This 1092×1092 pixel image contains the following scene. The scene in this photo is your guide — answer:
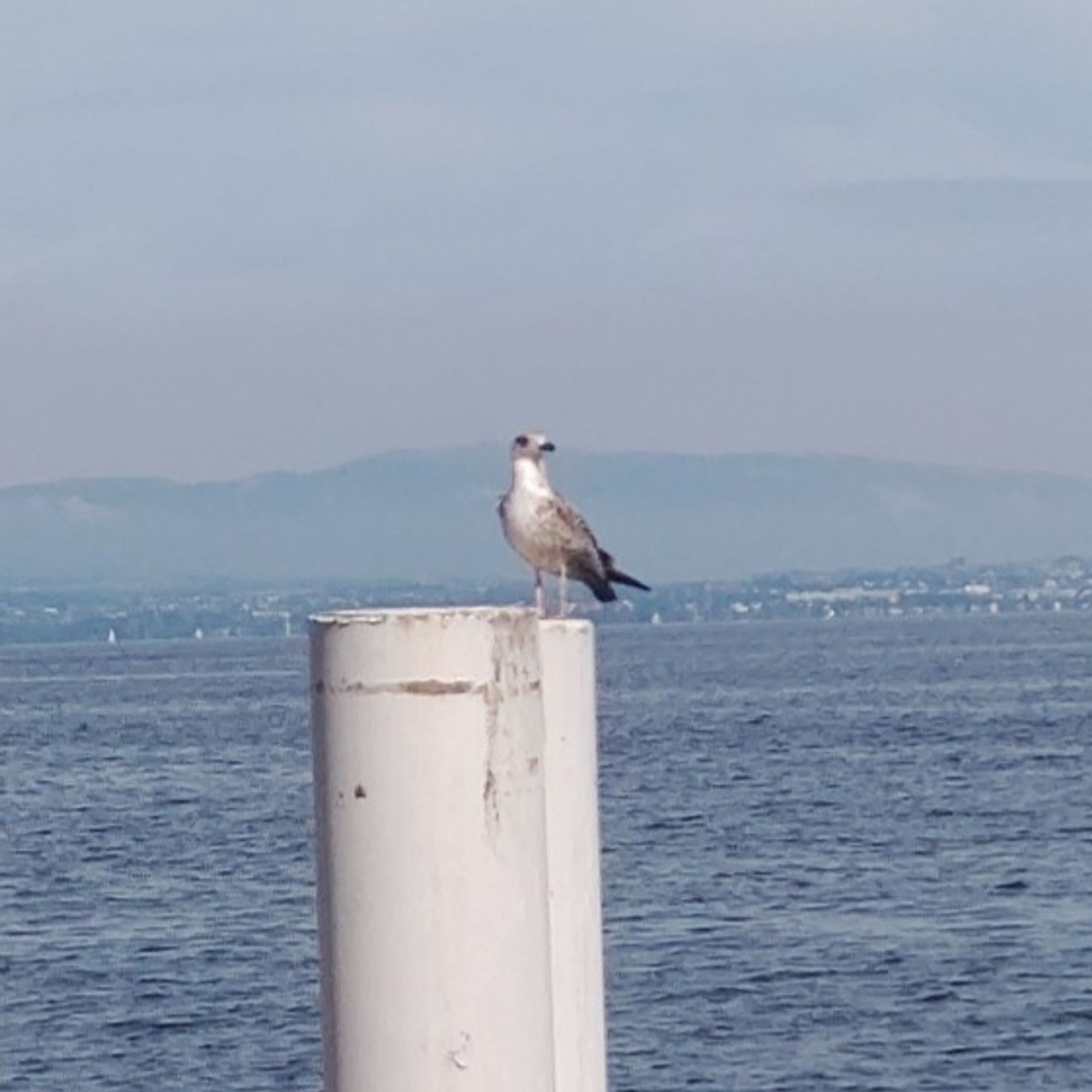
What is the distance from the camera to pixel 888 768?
70250 millimetres

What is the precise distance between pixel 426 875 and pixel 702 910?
127 ft

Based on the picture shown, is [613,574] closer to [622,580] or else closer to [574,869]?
[622,580]

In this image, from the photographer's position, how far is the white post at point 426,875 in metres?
3.74

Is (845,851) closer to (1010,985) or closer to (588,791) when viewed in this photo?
(1010,985)

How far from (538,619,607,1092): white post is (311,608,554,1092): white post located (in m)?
0.28

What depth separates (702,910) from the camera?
42.0m

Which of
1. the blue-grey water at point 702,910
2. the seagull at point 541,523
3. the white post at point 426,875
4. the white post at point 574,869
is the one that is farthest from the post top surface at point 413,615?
the blue-grey water at point 702,910

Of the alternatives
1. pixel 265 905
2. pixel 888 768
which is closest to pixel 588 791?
pixel 265 905

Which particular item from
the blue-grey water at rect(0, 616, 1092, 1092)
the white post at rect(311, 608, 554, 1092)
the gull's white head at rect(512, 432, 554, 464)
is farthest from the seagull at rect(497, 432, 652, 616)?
the blue-grey water at rect(0, 616, 1092, 1092)

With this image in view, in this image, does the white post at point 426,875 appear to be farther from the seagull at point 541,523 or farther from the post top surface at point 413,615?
the seagull at point 541,523

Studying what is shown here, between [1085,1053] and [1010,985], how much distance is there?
3880 mm

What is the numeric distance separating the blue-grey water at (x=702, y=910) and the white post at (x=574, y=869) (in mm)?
24937

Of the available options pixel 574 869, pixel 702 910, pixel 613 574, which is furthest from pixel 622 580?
pixel 702 910

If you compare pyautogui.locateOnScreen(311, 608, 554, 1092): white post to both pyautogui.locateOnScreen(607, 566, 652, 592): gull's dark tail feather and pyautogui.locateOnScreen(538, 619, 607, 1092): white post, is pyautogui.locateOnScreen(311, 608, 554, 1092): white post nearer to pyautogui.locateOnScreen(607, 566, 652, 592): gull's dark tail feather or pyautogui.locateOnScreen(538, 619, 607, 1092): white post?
pyautogui.locateOnScreen(538, 619, 607, 1092): white post
